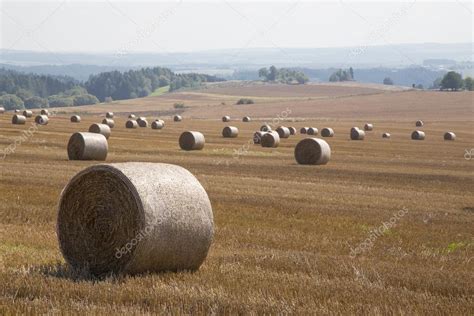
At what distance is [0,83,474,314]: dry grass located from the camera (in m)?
8.98

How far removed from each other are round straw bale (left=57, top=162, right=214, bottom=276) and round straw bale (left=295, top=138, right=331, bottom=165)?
2297 centimetres

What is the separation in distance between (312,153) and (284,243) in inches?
784

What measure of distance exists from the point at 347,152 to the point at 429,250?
29.0 metres

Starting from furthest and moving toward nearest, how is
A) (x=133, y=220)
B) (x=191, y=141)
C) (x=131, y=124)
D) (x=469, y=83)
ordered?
(x=469, y=83), (x=131, y=124), (x=191, y=141), (x=133, y=220)

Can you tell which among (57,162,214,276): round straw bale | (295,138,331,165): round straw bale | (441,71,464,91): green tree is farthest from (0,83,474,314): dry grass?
(441,71,464,91): green tree

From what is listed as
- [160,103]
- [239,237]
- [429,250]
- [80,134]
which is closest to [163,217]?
[239,237]

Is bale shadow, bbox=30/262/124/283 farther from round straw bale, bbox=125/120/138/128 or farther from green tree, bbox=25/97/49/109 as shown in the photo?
green tree, bbox=25/97/49/109

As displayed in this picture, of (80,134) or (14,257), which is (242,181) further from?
(14,257)

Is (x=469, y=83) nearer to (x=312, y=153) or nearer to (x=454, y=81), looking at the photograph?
(x=454, y=81)

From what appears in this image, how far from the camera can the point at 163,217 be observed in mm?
10438

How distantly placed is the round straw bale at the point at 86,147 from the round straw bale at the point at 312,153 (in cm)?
815

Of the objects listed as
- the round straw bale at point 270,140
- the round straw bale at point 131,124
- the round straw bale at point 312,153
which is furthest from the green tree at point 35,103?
the round straw bale at point 312,153

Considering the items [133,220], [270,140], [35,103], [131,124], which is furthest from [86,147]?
[35,103]

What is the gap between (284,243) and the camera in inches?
565
